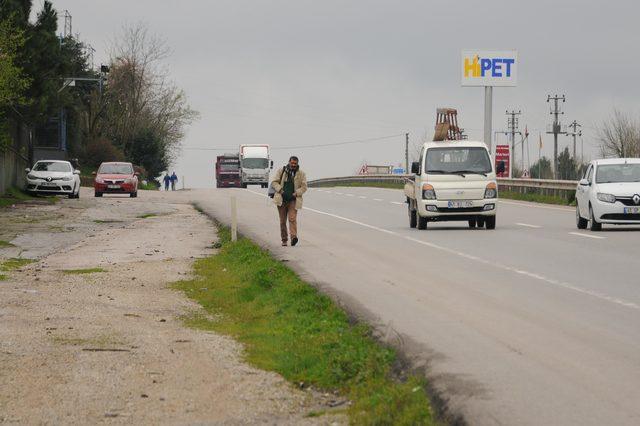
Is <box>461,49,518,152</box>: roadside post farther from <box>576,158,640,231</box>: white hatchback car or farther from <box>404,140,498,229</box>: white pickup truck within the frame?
<box>576,158,640,231</box>: white hatchback car

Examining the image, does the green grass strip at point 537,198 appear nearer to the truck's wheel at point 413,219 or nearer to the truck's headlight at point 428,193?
the truck's wheel at point 413,219

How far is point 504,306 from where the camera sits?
13.6m

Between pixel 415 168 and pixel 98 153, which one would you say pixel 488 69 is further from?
pixel 415 168

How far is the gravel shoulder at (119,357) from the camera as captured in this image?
821 centimetres

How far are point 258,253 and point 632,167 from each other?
37.4 feet

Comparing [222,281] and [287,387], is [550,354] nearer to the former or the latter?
[287,387]

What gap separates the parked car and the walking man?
29787 mm

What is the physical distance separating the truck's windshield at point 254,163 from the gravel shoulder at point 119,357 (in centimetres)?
6646

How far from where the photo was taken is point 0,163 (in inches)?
1966

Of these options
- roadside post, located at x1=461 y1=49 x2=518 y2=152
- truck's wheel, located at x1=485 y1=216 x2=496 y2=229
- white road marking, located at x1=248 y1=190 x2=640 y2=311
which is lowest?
white road marking, located at x1=248 y1=190 x2=640 y2=311

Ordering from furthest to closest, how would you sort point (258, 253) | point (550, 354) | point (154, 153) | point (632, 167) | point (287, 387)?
point (154, 153), point (632, 167), point (258, 253), point (550, 354), point (287, 387)

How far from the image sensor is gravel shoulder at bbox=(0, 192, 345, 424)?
26.9ft

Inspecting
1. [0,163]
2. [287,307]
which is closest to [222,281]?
[287,307]

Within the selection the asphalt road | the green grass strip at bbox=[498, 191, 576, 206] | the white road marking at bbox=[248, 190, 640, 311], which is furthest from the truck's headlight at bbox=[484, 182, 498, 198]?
the green grass strip at bbox=[498, 191, 576, 206]
